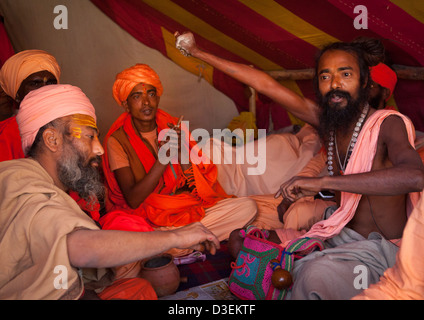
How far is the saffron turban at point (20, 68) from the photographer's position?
10.9ft

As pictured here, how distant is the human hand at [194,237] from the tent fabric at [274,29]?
2326 millimetres

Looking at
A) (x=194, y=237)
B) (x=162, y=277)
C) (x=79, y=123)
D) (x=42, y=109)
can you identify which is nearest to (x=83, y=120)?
(x=79, y=123)

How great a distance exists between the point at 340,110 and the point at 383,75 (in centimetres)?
132

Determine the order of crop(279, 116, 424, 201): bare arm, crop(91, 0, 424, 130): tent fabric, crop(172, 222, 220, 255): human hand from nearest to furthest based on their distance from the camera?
crop(172, 222, 220, 255): human hand < crop(279, 116, 424, 201): bare arm < crop(91, 0, 424, 130): tent fabric

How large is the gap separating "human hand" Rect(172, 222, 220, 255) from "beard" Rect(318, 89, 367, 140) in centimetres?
124

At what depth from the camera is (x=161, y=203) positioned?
353cm

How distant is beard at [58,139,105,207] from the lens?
205cm

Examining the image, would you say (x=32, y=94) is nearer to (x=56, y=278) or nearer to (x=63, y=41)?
(x=56, y=278)

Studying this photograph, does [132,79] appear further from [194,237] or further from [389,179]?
[389,179]

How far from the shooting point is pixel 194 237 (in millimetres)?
1802

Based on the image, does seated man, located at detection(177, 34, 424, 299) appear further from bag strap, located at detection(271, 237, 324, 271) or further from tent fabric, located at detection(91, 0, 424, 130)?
tent fabric, located at detection(91, 0, 424, 130)

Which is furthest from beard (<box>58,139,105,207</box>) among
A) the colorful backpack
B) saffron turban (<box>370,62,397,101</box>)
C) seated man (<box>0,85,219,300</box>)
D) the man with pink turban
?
saffron turban (<box>370,62,397,101</box>)

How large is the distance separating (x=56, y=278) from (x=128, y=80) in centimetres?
264

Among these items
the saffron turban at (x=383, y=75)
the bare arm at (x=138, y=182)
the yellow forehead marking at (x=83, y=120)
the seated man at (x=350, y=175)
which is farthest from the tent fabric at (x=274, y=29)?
the yellow forehead marking at (x=83, y=120)
